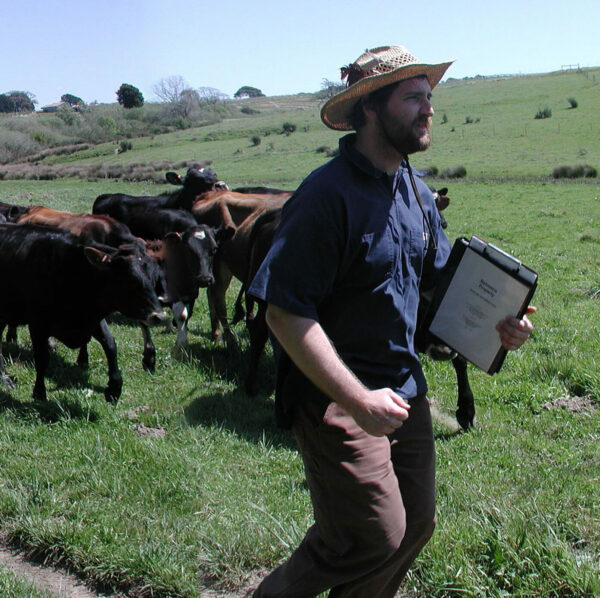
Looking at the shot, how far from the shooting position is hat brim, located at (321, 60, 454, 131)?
3.03m

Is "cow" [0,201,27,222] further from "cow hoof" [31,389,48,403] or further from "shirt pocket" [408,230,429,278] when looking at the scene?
"shirt pocket" [408,230,429,278]

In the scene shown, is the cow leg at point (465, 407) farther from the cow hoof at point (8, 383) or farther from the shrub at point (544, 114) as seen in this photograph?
the shrub at point (544, 114)

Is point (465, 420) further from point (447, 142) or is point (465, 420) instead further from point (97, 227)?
point (447, 142)

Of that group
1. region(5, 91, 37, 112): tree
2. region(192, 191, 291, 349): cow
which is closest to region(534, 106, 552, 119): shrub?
region(192, 191, 291, 349): cow

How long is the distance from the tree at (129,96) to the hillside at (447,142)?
21.4 meters

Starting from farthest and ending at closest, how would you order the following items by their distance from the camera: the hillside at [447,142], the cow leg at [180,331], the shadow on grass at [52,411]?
1. the hillside at [447,142]
2. the cow leg at [180,331]
3. the shadow on grass at [52,411]

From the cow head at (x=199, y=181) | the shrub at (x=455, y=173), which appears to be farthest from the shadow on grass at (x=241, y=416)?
the shrub at (x=455, y=173)

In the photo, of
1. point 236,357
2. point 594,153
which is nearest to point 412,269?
point 236,357

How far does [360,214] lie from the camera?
112 inches

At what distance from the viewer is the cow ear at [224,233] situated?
29.8 feet

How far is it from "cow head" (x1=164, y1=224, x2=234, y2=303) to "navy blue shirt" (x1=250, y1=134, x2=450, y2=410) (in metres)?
5.77

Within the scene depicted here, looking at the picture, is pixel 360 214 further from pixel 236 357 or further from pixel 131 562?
pixel 236 357

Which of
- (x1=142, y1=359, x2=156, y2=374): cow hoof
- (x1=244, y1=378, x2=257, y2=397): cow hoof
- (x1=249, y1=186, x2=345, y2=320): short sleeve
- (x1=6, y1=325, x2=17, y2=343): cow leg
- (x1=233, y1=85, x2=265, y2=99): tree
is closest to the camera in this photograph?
(x1=249, y1=186, x2=345, y2=320): short sleeve

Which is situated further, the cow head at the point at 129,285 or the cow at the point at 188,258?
the cow at the point at 188,258
